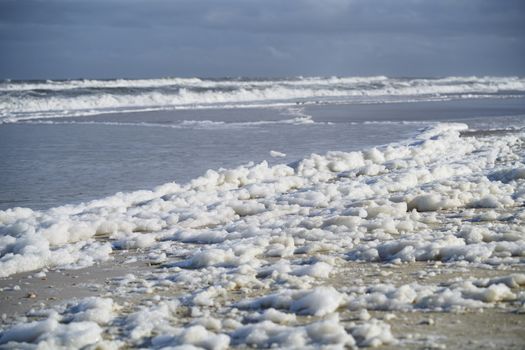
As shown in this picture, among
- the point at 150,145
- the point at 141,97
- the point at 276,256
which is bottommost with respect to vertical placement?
the point at 276,256

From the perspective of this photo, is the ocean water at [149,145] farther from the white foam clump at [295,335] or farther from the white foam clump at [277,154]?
the white foam clump at [295,335]

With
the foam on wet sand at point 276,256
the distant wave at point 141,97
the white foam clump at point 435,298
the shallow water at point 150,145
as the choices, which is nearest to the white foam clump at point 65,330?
the foam on wet sand at point 276,256

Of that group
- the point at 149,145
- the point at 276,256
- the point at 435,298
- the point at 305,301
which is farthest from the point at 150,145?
the point at 435,298

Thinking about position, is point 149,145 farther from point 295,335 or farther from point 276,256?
point 295,335

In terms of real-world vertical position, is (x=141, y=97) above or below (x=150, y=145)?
above

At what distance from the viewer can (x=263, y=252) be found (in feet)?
18.8

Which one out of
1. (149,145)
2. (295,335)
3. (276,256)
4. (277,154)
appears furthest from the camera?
(149,145)

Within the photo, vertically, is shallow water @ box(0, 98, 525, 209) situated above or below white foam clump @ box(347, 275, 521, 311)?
above

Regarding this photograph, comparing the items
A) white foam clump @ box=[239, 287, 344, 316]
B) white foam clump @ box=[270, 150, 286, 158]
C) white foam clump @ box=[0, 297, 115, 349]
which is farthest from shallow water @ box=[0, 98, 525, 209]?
white foam clump @ box=[239, 287, 344, 316]

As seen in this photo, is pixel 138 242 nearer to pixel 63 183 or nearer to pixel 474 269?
pixel 474 269

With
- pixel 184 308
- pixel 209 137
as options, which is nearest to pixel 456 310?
pixel 184 308

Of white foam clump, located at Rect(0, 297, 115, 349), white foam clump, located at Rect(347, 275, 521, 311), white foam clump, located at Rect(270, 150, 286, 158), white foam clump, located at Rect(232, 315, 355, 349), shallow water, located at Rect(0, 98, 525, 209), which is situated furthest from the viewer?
white foam clump, located at Rect(270, 150, 286, 158)

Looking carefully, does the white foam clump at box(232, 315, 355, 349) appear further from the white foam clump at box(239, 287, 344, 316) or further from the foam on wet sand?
the white foam clump at box(239, 287, 344, 316)

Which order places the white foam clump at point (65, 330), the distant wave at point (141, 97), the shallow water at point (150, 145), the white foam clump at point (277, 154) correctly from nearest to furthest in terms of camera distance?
the white foam clump at point (65, 330)
the shallow water at point (150, 145)
the white foam clump at point (277, 154)
the distant wave at point (141, 97)
